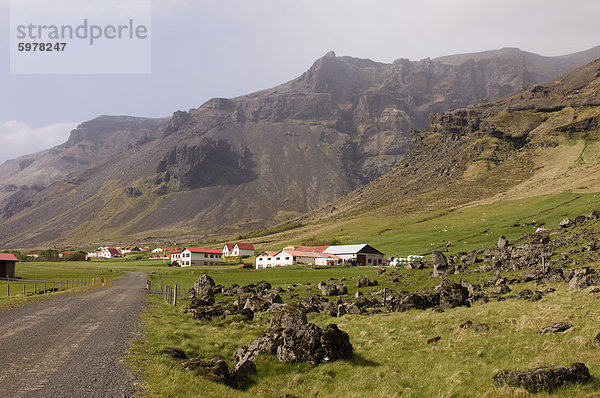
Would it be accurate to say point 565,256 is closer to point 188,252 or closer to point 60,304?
point 60,304

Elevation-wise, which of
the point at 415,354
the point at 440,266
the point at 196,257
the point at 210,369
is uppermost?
the point at 210,369

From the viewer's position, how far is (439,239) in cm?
13475

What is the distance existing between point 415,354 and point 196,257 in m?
154

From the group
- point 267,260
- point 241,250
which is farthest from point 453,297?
point 241,250

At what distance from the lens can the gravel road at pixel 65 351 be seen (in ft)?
50.1

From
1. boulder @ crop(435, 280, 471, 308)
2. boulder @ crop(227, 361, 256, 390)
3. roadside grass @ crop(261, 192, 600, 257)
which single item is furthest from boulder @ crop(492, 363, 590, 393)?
roadside grass @ crop(261, 192, 600, 257)

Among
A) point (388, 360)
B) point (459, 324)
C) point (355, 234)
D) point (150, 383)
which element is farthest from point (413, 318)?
point (355, 234)

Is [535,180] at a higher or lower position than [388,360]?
higher

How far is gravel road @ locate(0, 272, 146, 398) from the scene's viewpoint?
15.3 m

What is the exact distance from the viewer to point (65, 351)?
20844 millimetres

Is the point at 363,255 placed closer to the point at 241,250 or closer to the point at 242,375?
the point at 241,250

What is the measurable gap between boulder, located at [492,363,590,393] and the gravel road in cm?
1400

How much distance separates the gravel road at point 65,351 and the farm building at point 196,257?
A: 133 meters

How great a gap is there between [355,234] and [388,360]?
174 meters
